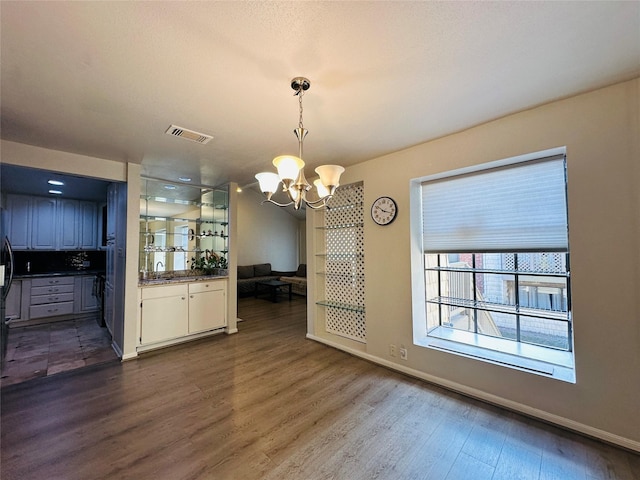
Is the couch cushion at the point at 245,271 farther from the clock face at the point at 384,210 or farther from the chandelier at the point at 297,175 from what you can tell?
the chandelier at the point at 297,175

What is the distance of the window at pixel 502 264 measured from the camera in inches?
87.2

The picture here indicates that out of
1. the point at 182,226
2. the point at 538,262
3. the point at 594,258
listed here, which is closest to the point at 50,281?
the point at 182,226

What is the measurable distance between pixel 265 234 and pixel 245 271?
1610mm

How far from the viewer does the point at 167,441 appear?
1.86m

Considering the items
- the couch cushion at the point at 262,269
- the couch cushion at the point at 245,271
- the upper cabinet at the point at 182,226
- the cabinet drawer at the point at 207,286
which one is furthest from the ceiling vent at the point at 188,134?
the couch cushion at the point at 262,269

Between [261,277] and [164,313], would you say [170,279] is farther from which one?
Result: [261,277]

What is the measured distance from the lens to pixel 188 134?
2551 millimetres

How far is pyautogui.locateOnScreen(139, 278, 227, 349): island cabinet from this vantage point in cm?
349

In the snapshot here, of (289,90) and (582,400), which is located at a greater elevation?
(289,90)

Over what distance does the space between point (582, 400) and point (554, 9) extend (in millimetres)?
2494

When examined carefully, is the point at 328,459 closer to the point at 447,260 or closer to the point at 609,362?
the point at 609,362

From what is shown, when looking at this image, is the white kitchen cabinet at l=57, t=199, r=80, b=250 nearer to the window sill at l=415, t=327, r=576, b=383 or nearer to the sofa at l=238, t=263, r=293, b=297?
the sofa at l=238, t=263, r=293, b=297

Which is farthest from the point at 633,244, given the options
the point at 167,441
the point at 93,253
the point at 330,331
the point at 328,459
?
the point at 93,253

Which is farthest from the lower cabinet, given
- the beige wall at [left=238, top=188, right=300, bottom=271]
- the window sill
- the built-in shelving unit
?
the window sill
